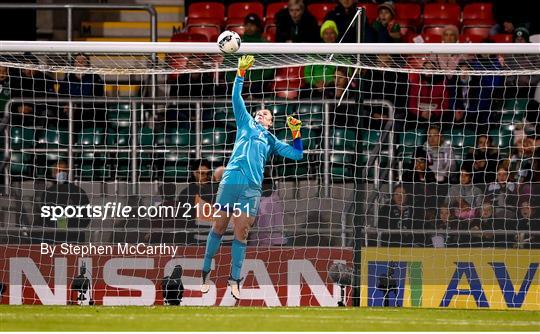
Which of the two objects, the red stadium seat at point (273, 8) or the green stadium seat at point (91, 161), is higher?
the red stadium seat at point (273, 8)

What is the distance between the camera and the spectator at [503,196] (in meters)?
12.7

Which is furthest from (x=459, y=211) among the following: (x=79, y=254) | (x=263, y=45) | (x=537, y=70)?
(x=79, y=254)

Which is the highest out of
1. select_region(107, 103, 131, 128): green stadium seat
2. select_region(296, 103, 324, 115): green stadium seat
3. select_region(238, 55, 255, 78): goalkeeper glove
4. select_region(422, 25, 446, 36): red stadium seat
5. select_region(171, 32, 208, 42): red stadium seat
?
select_region(422, 25, 446, 36): red stadium seat

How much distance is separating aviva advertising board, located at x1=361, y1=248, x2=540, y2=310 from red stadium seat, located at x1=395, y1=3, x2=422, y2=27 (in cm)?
562

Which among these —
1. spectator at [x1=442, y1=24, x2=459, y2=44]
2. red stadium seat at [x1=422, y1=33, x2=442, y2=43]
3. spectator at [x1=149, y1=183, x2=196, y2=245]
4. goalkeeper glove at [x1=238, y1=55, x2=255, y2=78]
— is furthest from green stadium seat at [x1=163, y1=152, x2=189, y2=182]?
red stadium seat at [x1=422, y1=33, x2=442, y2=43]

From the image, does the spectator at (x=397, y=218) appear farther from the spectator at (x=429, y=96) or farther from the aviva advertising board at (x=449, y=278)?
the spectator at (x=429, y=96)

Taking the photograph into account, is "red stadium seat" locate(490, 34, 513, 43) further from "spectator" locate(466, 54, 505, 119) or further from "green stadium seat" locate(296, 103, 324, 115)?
"green stadium seat" locate(296, 103, 324, 115)

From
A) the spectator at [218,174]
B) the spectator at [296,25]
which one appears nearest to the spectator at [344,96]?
the spectator at [218,174]

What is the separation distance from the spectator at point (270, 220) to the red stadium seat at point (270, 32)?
155 inches

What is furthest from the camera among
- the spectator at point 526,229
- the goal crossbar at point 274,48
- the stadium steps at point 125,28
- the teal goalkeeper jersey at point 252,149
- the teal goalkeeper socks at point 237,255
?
the stadium steps at point 125,28

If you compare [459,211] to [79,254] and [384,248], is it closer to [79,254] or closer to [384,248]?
[384,248]

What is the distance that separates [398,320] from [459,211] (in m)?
2.20

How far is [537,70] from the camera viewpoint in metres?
12.8

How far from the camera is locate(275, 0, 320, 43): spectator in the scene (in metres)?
15.6
